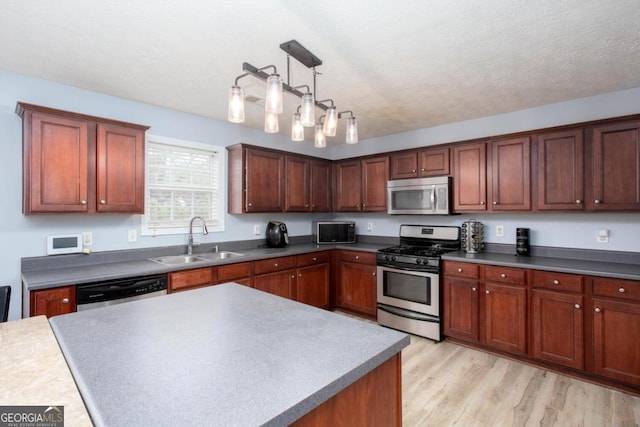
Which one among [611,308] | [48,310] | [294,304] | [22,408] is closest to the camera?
[22,408]

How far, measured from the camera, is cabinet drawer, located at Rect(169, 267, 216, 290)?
266cm

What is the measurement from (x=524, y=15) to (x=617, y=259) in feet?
7.98

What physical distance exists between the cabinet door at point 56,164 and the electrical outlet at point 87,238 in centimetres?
34

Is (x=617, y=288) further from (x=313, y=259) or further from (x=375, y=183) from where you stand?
(x=313, y=259)

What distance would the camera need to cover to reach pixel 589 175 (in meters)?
2.68

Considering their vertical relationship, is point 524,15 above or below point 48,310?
above

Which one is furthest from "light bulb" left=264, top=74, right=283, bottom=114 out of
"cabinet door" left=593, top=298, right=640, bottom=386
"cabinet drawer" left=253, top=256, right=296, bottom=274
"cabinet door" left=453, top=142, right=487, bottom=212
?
"cabinet door" left=593, top=298, right=640, bottom=386

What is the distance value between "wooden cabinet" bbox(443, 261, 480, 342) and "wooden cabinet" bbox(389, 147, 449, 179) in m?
1.13

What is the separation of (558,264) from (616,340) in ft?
2.15

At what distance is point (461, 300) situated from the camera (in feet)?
10.3

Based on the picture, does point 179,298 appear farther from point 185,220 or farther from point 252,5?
point 185,220


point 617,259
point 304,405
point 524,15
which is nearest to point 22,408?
point 304,405

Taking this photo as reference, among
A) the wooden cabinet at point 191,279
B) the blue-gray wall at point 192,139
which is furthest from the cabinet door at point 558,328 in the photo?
the wooden cabinet at point 191,279
